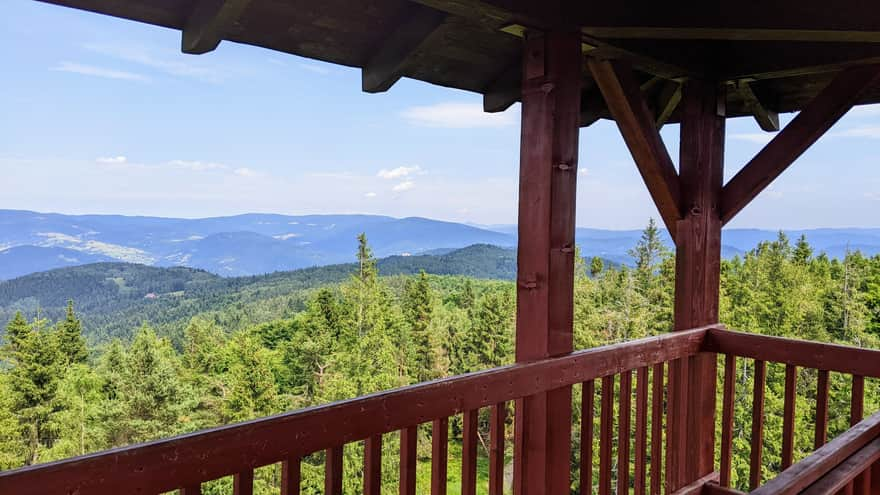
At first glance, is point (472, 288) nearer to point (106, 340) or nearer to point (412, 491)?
point (106, 340)

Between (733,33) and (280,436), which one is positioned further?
(733,33)

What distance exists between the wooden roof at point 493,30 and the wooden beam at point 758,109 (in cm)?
41

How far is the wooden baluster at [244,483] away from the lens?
1.36 m

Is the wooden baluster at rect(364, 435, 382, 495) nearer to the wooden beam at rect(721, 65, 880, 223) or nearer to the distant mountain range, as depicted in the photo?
the wooden beam at rect(721, 65, 880, 223)

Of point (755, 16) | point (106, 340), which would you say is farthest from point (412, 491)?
point (106, 340)

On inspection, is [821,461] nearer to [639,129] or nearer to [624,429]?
[624,429]

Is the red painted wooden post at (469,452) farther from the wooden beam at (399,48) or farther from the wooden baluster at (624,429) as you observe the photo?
the wooden beam at (399,48)

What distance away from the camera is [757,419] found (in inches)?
117

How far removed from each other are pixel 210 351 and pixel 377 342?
7.02 meters

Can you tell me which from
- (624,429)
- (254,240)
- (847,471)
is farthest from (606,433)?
(254,240)

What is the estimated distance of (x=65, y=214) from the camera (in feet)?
121

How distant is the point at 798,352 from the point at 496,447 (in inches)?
66.7

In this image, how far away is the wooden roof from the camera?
190 cm

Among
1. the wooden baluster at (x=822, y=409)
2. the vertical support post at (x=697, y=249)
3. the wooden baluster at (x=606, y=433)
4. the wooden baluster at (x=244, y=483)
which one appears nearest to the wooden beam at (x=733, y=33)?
the vertical support post at (x=697, y=249)
